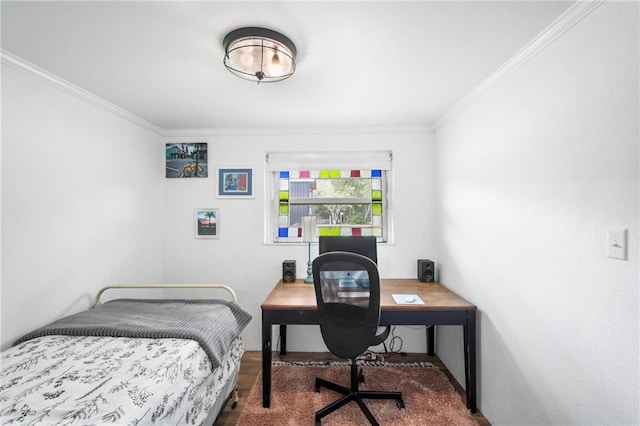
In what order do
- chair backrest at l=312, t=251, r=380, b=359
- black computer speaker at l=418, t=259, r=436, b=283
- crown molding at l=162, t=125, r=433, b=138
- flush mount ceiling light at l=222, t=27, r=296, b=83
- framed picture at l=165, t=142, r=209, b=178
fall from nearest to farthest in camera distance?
flush mount ceiling light at l=222, t=27, r=296, b=83
chair backrest at l=312, t=251, r=380, b=359
black computer speaker at l=418, t=259, r=436, b=283
crown molding at l=162, t=125, r=433, b=138
framed picture at l=165, t=142, r=209, b=178

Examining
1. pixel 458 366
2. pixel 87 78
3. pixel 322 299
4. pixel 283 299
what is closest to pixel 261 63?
pixel 87 78

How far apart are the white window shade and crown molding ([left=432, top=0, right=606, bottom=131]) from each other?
95cm

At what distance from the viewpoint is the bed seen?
3.60 ft

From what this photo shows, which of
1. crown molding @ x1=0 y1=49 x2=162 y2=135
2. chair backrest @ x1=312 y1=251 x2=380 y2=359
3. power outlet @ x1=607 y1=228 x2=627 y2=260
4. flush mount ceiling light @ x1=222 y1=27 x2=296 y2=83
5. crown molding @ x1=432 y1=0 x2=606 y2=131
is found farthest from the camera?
chair backrest @ x1=312 y1=251 x2=380 y2=359

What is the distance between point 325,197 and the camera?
120 inches

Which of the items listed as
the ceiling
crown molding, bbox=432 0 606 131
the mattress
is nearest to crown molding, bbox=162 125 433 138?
the ceiling

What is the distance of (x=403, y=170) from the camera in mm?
2873

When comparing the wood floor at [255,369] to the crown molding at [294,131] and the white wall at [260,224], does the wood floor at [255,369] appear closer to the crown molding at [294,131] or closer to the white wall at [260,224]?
the white wall at [260,224]

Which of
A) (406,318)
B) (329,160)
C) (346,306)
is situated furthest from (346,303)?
(329,160)

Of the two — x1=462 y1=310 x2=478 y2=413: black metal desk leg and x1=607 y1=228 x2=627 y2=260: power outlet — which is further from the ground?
x1=607 y1=228 x2=627 y2=260: power outlet

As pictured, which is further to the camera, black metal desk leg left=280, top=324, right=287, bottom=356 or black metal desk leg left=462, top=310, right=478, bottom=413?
black metal desk leg left=280, top=324, right=287, bottom=356

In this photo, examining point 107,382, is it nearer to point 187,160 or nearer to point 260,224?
point 260,224

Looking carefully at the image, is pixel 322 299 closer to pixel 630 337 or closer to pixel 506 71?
pixel 630 337

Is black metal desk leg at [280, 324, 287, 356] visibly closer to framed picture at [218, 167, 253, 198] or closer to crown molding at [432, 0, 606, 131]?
framed picture at [218, 167, 253, 198]
